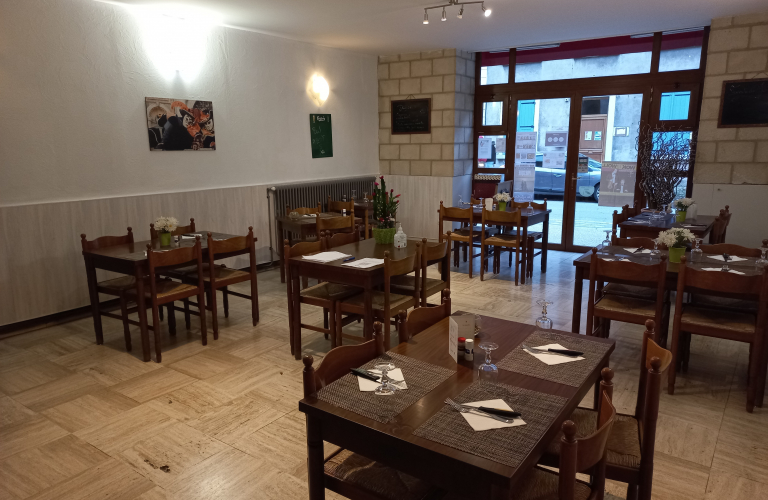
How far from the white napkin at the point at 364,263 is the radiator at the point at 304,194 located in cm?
310

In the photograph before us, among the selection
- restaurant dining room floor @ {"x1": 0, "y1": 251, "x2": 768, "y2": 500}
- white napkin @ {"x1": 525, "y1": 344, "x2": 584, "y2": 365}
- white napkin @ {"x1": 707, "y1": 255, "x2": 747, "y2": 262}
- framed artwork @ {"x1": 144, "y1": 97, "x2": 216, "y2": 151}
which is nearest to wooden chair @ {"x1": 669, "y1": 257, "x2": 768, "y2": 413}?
restaurant dining room floor @ {"x1": 0, "y1": 251, "x2": 768, "y2": 500}

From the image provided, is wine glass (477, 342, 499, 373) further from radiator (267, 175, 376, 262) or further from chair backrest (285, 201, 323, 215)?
radiator (267, 175, 376, 262)

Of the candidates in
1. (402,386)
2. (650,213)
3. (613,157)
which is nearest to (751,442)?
(402,386)

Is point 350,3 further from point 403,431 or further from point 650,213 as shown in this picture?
point 403,431

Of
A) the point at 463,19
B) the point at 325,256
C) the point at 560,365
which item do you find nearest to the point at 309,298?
the point at 325,256

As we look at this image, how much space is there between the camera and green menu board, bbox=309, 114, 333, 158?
6.99 metres

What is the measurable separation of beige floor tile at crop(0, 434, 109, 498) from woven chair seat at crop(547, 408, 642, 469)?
223 centimetres

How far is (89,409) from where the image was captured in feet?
10.2

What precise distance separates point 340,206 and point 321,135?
118cm

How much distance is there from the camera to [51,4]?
14.3ft

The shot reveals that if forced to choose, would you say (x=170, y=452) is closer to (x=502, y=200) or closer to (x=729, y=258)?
(x=729, y=258)

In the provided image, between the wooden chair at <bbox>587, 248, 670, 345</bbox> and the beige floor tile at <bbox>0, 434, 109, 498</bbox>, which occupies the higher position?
the wooden chair at <bbox>587, 248, 670, 345</bbox>

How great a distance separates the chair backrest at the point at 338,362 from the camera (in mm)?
1711

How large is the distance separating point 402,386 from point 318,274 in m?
1.81
